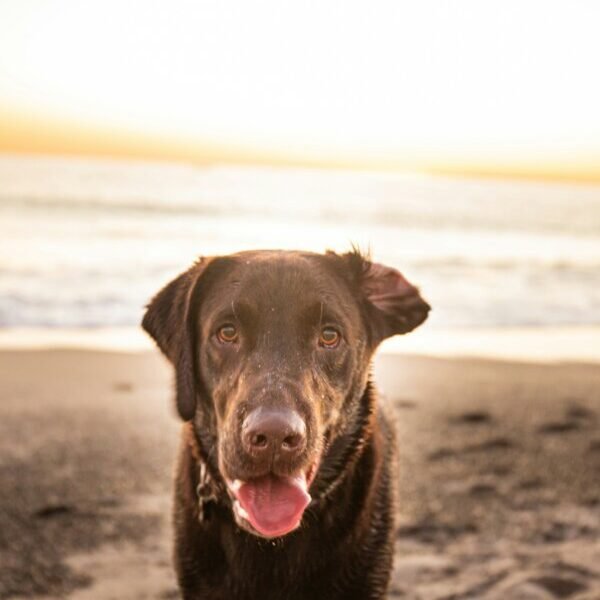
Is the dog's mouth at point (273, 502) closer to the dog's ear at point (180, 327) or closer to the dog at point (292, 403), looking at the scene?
the dog at point (292, 403)

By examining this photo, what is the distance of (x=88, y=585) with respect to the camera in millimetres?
4883

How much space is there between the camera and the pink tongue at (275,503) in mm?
3230

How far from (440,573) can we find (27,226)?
26463 millimetres

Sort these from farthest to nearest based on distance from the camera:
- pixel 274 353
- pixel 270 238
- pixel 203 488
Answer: pixel 270 238, pixel 203 488, pixel 274 353

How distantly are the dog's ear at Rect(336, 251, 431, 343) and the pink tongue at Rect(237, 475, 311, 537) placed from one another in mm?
1025

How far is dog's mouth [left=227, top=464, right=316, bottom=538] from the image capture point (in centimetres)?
323

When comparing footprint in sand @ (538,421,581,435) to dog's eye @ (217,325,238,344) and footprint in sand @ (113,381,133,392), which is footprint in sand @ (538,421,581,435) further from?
dog's eye @ (217,325,238,344)

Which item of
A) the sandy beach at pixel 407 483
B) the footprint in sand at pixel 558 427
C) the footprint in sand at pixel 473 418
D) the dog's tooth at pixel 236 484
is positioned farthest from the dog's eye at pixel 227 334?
the footprint in sand at pixel 558 427

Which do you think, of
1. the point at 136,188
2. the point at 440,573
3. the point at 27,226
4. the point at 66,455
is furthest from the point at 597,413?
the point at 136,188

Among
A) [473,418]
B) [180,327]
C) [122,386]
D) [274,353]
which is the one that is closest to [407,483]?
[473,418]

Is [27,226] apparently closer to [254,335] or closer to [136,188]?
[136,188]

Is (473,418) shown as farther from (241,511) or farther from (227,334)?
(241,511)

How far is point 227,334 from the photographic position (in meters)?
3.63

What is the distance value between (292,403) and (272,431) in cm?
17
